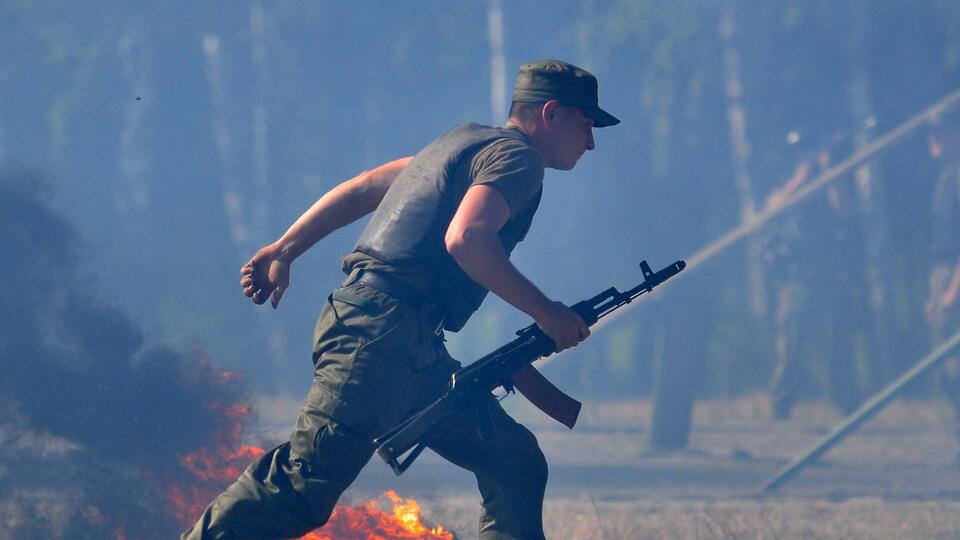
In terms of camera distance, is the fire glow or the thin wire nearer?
the fire glow

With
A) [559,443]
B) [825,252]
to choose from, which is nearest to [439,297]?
[559,443]

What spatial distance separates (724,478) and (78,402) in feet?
13.0

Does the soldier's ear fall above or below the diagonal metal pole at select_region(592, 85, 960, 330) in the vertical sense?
below

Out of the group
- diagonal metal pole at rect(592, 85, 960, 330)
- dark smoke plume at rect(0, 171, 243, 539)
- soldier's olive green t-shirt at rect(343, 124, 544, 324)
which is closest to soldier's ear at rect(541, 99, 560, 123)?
soldier's olive green t-shirt at rect(343, 124, 544, 324)

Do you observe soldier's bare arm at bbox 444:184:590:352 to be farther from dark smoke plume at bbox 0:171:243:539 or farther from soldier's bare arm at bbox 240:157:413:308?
dark smoke plume at bbox 0:171:243:539

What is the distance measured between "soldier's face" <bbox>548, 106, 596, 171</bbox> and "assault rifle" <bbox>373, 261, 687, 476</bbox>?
15.9 inches

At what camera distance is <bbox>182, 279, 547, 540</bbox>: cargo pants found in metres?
2.76

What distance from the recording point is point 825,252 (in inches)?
416

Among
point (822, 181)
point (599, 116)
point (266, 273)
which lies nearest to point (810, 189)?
point (822, 181)

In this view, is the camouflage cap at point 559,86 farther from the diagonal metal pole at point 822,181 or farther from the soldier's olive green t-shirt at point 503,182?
the diagonal metal pole at point 822,181

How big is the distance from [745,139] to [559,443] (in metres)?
5.20

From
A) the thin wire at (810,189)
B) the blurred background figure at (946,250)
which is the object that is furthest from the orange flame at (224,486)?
the blurred background figure at (946,250)

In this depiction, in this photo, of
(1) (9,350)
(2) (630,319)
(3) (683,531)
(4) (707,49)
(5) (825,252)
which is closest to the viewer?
(3) (683,531)

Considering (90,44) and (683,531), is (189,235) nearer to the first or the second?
(90,44)
